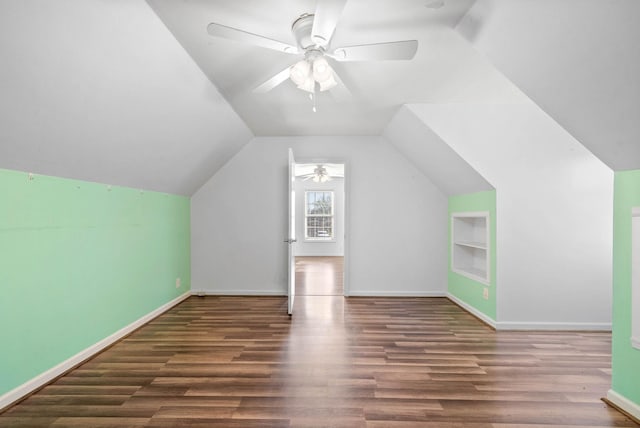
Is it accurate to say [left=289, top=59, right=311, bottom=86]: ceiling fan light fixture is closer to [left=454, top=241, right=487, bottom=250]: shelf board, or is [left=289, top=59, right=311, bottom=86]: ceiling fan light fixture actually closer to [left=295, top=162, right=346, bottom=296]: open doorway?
[left=454, top=241, right=487, bottom=250]: shelf board

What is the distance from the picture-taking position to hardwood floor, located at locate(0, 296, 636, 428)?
201 cm

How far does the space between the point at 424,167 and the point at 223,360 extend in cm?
347

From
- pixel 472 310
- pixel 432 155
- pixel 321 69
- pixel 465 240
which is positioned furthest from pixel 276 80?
pixel 465 240

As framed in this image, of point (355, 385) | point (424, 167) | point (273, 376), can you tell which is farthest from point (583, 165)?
point (273, 376)

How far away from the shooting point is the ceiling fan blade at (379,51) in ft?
6.09

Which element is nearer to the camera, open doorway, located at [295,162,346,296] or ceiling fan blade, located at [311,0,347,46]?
ceiling fan blade, located at [311,0,347,46]

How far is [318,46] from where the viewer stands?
2.06 m

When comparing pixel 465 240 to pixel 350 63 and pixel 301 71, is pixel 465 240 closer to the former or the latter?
pixel 350 63

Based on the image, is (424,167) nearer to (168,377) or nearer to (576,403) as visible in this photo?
(576,403)

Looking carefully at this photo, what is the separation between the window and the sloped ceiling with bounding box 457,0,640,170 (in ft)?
27.5

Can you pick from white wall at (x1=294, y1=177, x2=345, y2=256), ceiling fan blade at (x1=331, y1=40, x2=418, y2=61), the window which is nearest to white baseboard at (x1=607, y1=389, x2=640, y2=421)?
ceiling fan blade at (x1=331, y1=40, x2=418, y2=61)

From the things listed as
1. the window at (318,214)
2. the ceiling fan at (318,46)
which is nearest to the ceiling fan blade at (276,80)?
the ceiling fan at (318,46)

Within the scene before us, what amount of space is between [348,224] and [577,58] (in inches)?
138

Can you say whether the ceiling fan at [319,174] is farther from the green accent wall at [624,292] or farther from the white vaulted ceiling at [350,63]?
the green accent wall at [624,292]
